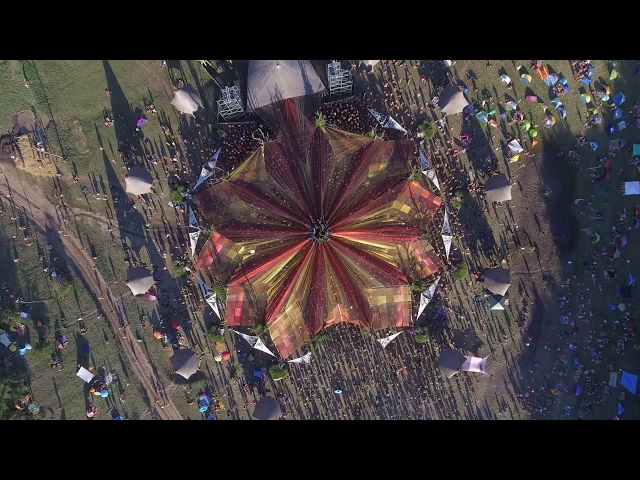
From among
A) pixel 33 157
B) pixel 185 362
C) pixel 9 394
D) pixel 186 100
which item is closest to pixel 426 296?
pixel 185 362

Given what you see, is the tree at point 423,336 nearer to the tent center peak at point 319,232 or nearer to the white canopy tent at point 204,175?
the tent center peak at point 319,232

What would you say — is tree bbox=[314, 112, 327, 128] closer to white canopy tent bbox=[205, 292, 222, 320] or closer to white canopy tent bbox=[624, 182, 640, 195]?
white canopy tent bbox=[205, 292, 222, 320]

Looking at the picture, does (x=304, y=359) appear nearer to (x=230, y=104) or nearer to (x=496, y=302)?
(x=496, y=302)

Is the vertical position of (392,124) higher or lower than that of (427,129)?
higher

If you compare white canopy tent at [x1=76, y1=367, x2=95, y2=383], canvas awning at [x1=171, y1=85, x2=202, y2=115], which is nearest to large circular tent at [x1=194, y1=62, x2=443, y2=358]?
canvas awning at [x1=171, y1=85, x2=202, y2=115]

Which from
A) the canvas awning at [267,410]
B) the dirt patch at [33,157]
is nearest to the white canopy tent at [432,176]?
the canvas awning at [267,410]
